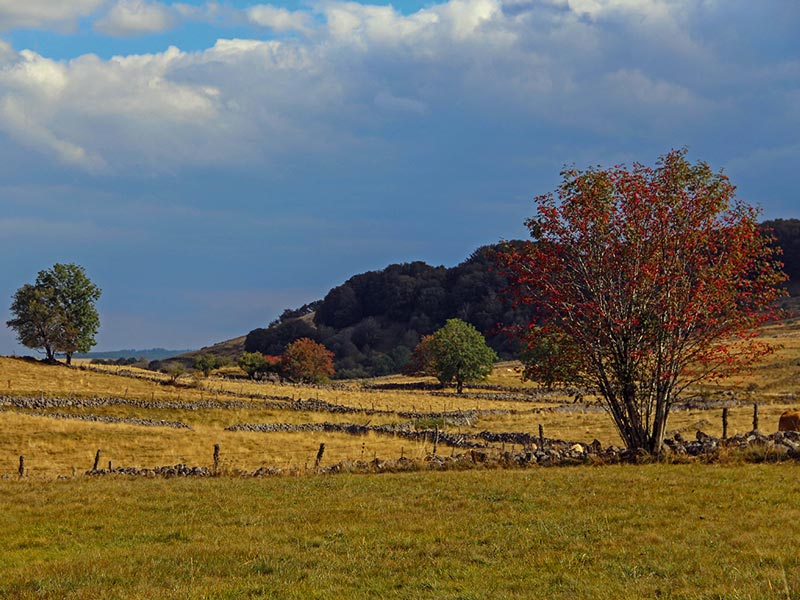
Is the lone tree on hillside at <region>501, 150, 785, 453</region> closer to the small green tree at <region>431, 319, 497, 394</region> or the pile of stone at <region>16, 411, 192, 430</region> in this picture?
the pile of stone at <region>16, 411, 192, 430</region>

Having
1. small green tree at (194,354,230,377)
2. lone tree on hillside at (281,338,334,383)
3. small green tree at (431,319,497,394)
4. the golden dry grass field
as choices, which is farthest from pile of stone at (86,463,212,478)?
small green tree at (194,354,230,377)

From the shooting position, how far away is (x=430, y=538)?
1437cm

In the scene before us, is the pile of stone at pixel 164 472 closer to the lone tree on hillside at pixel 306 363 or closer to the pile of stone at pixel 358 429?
the pile of stone at pixel 358 429

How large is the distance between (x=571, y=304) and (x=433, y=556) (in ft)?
46.6

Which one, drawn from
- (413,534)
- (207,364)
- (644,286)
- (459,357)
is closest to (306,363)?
(207,364)

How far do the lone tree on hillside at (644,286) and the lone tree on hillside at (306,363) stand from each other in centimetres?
9583

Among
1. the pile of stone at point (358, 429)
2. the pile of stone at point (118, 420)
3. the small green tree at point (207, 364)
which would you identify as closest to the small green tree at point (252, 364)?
the small green tree at point (207, 364)

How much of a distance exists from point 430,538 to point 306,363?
108m

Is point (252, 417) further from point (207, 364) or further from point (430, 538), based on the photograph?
point (207, 364)

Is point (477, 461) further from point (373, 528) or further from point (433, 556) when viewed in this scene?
point (433, 556)

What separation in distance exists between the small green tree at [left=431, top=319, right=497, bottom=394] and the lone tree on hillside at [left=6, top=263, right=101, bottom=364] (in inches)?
1897

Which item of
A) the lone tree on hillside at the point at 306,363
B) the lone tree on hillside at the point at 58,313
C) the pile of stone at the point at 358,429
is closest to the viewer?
the pile of stone at the point at 358,429

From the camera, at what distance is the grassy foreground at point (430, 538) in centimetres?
1103

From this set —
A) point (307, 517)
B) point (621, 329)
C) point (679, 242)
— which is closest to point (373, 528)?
point (307, 517)
